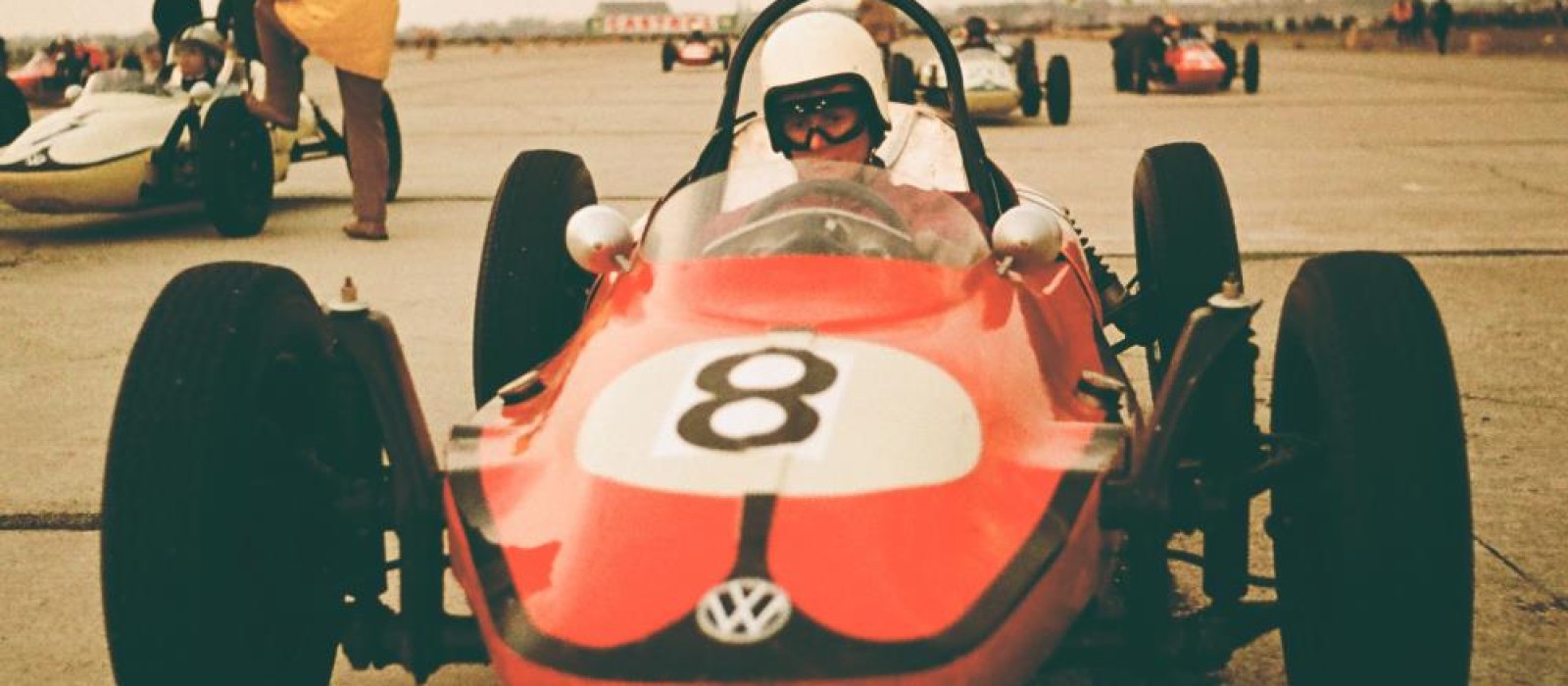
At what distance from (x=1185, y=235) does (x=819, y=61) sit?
101cm

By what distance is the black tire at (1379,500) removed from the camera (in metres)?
2.65

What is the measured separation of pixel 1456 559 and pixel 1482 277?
5418mm

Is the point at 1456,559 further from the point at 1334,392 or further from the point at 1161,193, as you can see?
the point at 1161,193

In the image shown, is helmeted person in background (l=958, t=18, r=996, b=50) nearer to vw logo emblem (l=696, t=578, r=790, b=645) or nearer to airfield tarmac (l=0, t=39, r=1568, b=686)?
airfield tarmac (l=0, t=39, r=1568, b=686)

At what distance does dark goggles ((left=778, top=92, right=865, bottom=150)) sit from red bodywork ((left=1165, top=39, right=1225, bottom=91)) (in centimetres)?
1911

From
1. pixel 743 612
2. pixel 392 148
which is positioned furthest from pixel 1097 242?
pixel 743 612

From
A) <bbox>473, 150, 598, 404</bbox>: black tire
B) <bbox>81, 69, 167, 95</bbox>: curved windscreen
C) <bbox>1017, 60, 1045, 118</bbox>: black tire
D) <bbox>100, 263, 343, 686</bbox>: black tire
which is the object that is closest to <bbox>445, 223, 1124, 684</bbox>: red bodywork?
<bbox>100, 263, 343, 686</bbox>: black tire

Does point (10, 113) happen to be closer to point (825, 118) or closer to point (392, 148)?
point (392, 148)

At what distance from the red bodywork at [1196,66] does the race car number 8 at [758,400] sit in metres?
20.9

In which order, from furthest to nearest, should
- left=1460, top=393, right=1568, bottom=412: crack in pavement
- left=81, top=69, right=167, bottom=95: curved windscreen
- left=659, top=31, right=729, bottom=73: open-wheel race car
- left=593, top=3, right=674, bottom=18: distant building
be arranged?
left=593, top=3, right=674, bottom=18: distant building
left=659, top=31, right=729, bottom=73: open-wheel race car
left=81, top=69, right=167, bottom=95: curved windscreen
left=1460, top=393, right=1568, bottom=412: crack in pavement

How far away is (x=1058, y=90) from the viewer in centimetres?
1744

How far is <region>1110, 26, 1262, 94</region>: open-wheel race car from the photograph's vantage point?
2297 cm

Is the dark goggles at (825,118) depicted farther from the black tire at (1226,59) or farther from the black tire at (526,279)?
the black tire at (1226,59)

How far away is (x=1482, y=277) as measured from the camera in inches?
303
